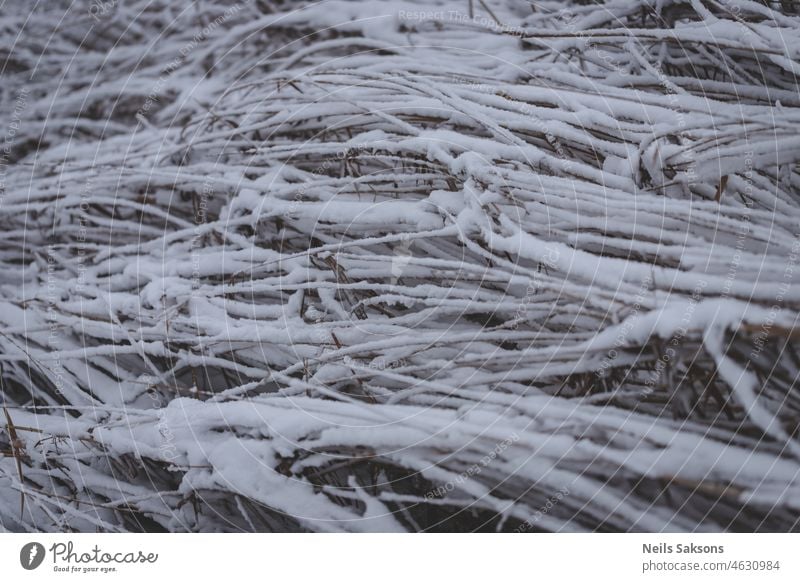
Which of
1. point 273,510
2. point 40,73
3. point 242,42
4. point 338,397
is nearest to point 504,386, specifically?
point 338,397

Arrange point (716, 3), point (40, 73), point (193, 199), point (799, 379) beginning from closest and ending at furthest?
point (799, 379), point (716, 3), point (193, 199), point (40, 73)

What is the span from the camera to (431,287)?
1.99 ft

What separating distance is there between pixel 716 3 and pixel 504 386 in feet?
1.60

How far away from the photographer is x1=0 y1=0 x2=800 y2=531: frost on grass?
1.73 feet

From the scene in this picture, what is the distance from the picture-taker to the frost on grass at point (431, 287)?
1.73 feet

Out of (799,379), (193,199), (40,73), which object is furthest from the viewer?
(40,73)

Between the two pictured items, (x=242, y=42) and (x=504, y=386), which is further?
(x=242, y=42)

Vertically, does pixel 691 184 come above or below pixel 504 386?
above

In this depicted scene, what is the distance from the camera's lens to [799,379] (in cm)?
53
